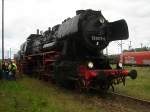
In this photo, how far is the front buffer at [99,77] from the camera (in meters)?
15.6

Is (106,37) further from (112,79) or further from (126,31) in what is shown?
(112,79)

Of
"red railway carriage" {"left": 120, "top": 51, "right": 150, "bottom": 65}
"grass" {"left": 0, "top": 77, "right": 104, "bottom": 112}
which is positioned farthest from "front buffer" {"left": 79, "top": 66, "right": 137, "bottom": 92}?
"red railway carriage" {"left": 120, "top": 51, "right": 150, "bottom": 65}

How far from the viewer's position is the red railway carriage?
50.8m

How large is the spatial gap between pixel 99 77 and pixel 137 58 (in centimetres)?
3835

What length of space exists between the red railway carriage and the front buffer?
34.3 metres

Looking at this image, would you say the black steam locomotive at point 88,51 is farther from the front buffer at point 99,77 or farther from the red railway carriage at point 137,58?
the red railway carriage at point 137,58

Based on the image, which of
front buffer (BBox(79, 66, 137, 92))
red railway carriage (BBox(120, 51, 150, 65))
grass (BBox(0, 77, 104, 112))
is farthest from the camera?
red railway carriage (BBox(120, 51, 150, 65))

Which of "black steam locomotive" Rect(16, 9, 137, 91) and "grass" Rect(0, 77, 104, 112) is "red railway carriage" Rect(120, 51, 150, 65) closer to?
"black steam locomotive" Rect(16, 9, 137, 91)

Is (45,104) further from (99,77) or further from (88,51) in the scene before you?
(88,51)

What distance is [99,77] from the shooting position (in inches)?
615

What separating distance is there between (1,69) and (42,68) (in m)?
5.78

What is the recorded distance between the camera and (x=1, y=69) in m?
27.3

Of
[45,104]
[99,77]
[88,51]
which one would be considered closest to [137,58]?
[88,51]

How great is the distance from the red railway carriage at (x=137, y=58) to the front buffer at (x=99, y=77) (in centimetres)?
3428
